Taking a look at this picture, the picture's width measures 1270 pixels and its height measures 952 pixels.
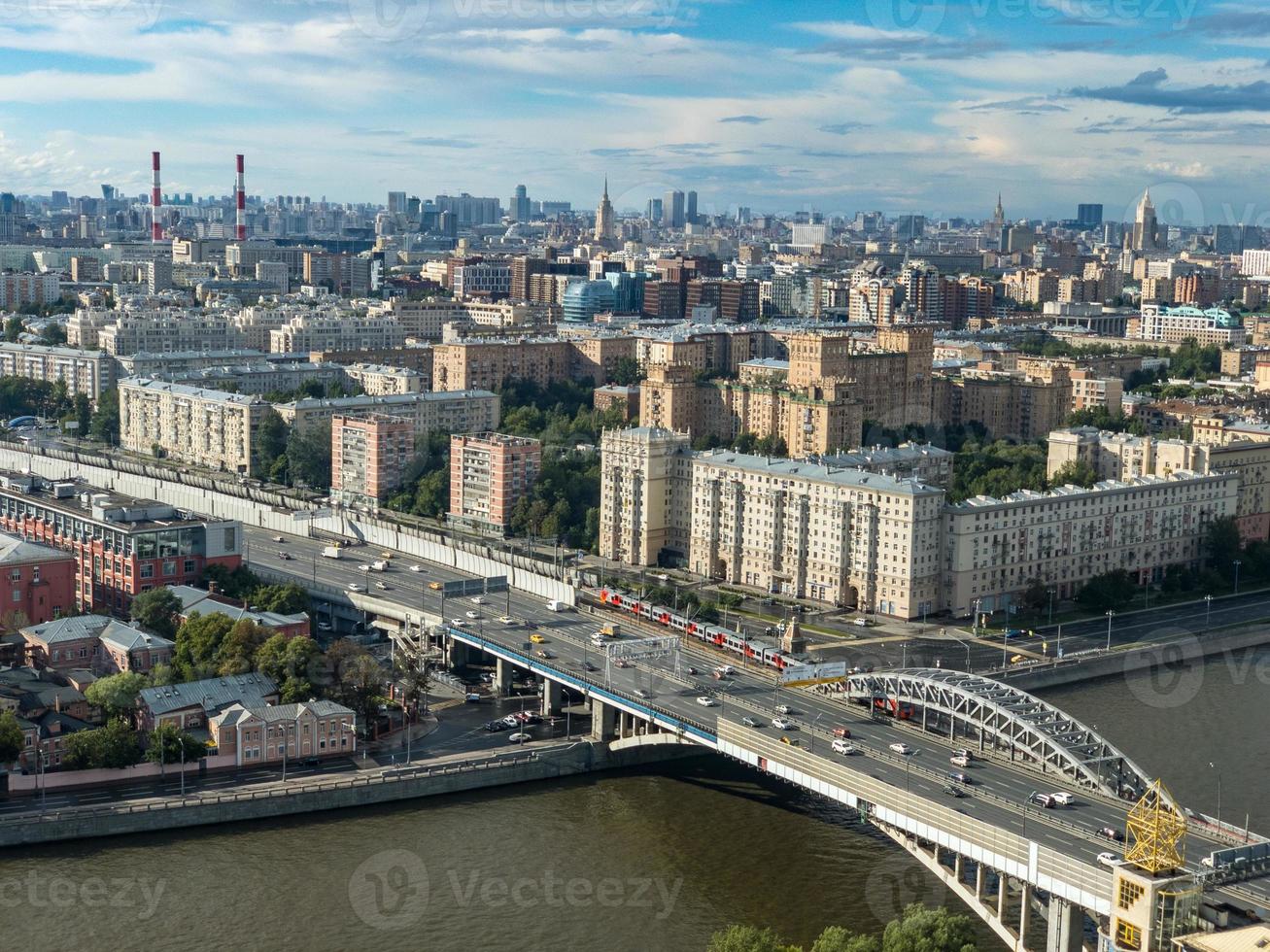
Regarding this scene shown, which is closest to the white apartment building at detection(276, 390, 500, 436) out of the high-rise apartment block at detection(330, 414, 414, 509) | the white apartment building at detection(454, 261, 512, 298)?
the high-rise apartment block at detection(330, 414, 414, 509)

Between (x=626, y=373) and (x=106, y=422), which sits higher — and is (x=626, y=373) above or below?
above

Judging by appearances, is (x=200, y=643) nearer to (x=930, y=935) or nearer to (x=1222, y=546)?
(x=930, y=935)

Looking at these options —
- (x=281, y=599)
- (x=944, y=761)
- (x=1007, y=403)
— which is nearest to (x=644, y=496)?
(x=281, y=599)

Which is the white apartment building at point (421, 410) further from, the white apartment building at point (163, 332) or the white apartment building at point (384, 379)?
the white apartment building at point (163, 332)

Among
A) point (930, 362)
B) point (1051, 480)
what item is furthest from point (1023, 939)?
point (930, 362)

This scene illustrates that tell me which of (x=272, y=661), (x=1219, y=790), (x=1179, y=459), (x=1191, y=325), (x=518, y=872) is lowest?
(x=518, y=872)

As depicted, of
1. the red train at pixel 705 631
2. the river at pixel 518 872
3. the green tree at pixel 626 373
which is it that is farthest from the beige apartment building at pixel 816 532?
the green tree at pixel 626 373
